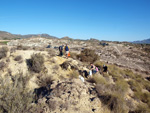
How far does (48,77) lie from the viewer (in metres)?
6.07

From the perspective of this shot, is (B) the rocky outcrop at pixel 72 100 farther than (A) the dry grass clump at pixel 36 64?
No

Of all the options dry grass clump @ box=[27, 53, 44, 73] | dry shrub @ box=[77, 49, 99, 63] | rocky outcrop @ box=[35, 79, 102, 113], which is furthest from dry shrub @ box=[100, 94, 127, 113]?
dry shrub @ box=[77, 49, 99, 63]

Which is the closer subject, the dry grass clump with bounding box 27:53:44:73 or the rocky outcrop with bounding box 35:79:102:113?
the rocky outcrop with bounding box 35:79:102:113

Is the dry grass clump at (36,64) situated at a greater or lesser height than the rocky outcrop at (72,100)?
greater

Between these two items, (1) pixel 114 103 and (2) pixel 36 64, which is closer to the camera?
(1) pixel 114 103

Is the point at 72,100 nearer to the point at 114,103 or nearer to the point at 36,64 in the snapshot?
the point at 114,103

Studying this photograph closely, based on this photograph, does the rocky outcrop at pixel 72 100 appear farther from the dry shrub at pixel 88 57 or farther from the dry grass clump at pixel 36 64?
the dry shrub at pixel 88 57

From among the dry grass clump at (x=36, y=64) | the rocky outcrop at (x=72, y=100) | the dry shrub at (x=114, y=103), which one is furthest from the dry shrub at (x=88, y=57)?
the dry shrub at (x=114, y=103)

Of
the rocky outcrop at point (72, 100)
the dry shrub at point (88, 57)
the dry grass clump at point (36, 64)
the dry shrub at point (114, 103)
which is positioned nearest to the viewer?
the rocky outcrop at point (72, 100)

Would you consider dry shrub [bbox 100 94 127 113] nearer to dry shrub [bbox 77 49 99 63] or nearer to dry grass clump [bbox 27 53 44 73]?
dry grass clump [bbox 27 53 44 73]

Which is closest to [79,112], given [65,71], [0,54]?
[65,71]

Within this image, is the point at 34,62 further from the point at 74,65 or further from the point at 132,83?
the point at 132,83

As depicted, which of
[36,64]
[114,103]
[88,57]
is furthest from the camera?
[88,57]

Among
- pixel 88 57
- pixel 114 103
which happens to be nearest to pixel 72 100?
pixel 114 103
